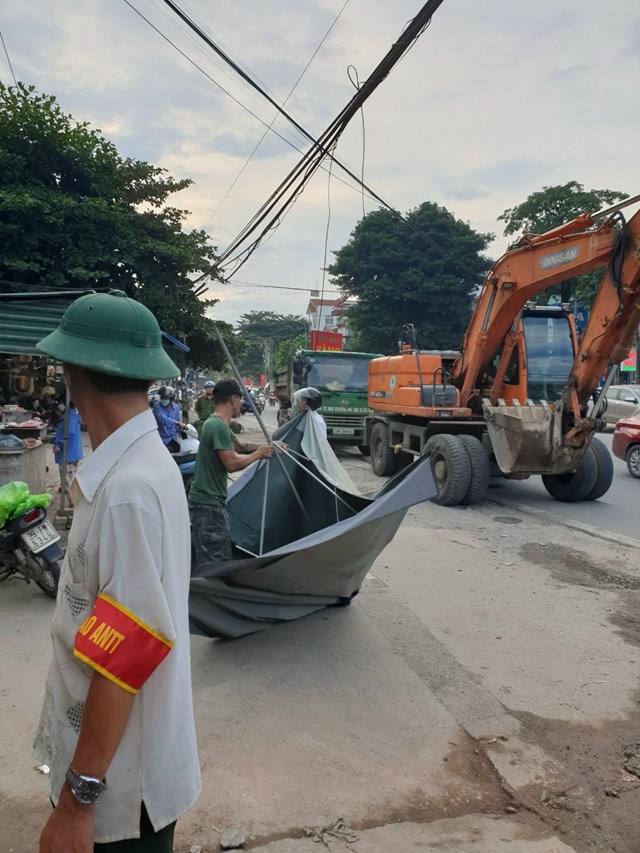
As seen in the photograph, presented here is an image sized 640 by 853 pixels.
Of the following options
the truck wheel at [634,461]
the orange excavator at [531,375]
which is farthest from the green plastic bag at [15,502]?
the truck wheel at [634,461]

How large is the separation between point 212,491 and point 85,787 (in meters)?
2.94

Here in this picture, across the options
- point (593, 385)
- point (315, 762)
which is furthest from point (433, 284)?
point (315, 762)

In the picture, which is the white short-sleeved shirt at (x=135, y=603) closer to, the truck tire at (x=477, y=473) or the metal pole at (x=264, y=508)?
the metal pole at (x=264, y=508)

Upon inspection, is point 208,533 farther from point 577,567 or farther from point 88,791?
point 577,567

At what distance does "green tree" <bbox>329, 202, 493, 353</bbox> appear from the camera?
29.8 meters

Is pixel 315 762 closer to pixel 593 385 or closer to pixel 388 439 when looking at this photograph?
pixel 593 385

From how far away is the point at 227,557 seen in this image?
421 centimetres

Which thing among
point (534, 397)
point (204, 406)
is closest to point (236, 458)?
point (534, 397)

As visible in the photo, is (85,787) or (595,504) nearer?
(85,787)

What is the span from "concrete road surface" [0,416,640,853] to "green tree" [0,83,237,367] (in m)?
8.67

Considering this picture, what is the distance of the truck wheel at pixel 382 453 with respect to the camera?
11086 mm

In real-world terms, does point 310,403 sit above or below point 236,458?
above

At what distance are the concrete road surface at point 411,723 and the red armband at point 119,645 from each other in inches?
58.5

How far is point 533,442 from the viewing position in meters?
7.61
